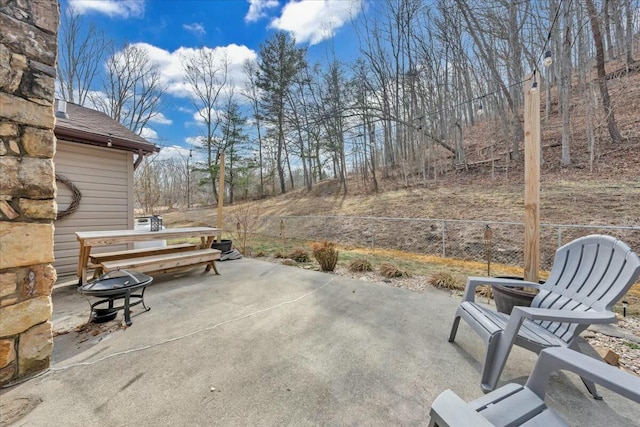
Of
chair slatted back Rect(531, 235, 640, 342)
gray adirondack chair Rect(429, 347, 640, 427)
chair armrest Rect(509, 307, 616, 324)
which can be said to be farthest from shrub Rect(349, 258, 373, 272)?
gray adirondack chair Rect(429, 347, 640, 427)

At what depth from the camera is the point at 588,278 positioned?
1861 mm

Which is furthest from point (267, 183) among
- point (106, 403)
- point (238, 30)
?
point (106, 403)

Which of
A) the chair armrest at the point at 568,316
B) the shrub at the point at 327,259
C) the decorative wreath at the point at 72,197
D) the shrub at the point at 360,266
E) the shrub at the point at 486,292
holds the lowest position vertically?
the shrub at the point at 486,292

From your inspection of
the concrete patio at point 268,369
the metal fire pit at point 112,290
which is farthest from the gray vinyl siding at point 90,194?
the metal fire pit at point 112,290

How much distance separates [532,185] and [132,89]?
1820 cm

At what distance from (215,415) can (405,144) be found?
1379 centimetres

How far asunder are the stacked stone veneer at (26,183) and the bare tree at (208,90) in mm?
15067

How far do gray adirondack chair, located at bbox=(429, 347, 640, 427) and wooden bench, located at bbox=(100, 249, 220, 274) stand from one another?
3538mm

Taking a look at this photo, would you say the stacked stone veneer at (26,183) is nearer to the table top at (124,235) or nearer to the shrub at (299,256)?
the table top at (124,235)

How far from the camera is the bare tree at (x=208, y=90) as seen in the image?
52.0ft

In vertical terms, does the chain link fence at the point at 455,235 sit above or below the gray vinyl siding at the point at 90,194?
below

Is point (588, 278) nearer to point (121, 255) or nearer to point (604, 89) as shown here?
point (121, 255)

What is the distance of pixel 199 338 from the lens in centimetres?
220

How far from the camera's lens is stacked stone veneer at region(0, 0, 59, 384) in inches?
62.9
